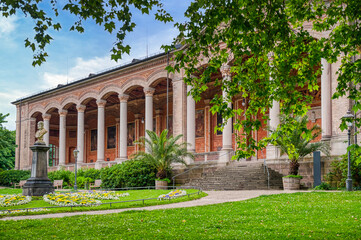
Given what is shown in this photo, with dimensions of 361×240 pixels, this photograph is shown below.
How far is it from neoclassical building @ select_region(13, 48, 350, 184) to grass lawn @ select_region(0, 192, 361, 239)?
706 centimetres

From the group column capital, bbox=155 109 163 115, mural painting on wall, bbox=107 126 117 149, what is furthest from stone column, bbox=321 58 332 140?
mural painting on wall, bbox=107 126 117 149

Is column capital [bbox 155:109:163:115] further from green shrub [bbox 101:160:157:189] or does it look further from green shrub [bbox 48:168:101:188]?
green shrub [bbox 101:160:157:189]

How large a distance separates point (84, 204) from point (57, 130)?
39.5 meters

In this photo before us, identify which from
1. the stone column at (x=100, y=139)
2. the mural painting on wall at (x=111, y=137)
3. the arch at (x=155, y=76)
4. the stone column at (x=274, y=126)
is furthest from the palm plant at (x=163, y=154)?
the mural painting on wall at (x=111, y=137)

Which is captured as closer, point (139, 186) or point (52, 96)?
point (139, 186)

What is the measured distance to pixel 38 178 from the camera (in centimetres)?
1855

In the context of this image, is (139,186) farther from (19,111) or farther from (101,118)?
(19,111)

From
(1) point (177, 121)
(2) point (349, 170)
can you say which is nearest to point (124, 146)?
(1) point (177, 121)

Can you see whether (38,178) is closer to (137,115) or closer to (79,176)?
(79,176)

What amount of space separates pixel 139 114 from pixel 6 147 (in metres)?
14.9

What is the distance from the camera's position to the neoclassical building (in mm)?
22953

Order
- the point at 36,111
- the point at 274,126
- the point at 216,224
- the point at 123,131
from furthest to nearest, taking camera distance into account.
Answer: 1. the point at 36,111
2. the point at 123,131
3. the point at 274,126
4. the point at 216,224

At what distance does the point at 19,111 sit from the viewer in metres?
47.0

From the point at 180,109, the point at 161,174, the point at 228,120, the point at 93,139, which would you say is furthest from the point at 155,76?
the point at 93,139
